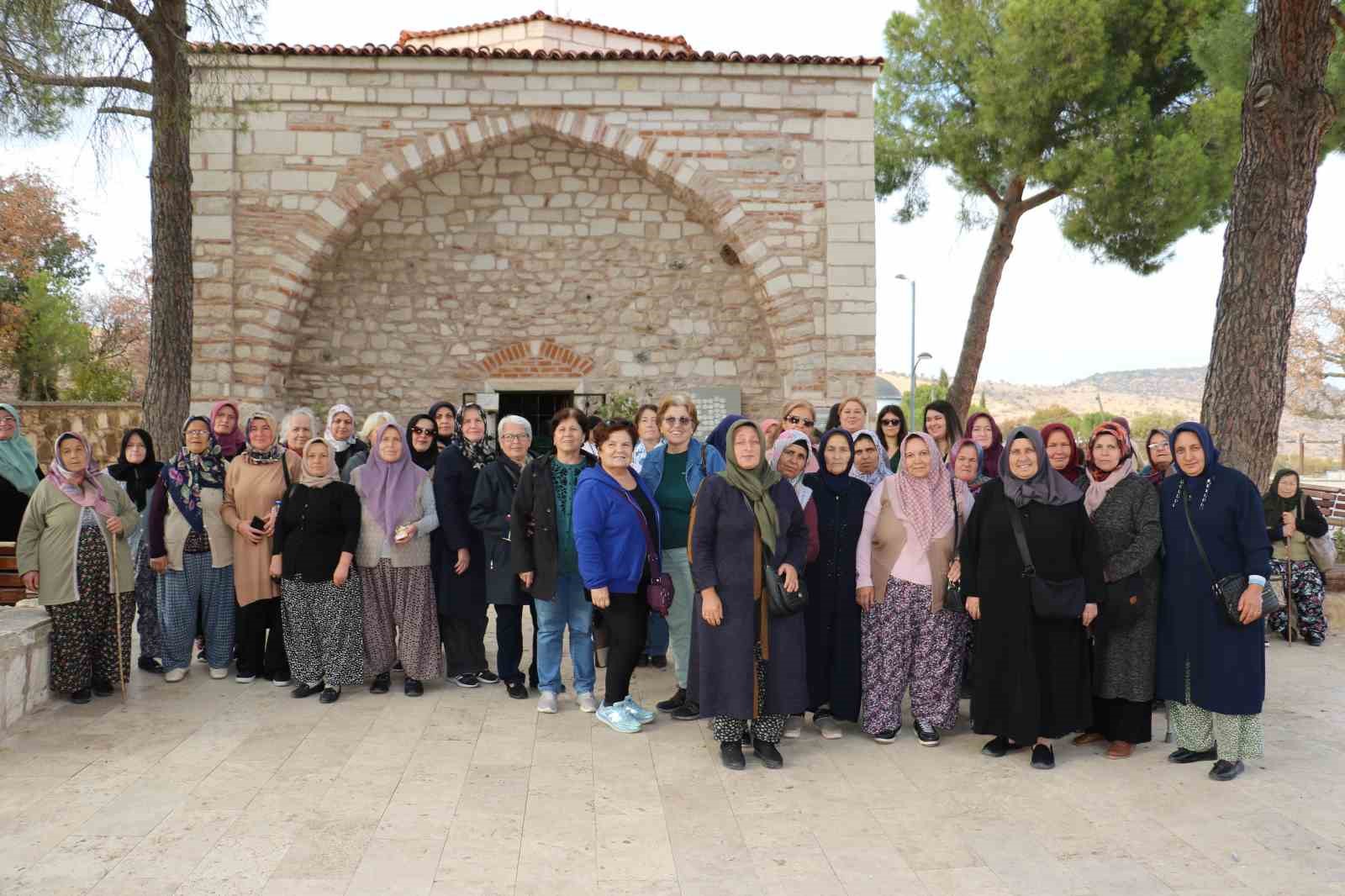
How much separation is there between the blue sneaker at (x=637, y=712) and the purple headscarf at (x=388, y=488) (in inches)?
55.8

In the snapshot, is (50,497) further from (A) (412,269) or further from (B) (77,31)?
(A) (412,269)

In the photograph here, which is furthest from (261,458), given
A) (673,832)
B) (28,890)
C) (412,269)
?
(412,269)

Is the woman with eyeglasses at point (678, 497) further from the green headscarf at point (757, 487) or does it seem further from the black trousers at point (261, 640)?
the black trousers at point (261, 640)

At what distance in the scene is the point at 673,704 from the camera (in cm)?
491

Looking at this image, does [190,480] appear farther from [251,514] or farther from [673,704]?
[673,704]

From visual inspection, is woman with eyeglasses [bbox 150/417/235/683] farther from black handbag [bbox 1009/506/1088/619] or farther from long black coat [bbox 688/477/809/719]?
black handbag [bbox 1009/506/1088/619]

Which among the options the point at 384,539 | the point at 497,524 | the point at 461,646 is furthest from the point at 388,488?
the point at 461,646

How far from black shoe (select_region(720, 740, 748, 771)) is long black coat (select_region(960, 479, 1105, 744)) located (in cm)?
99

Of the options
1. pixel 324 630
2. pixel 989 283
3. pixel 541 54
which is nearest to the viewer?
pixel 324 630

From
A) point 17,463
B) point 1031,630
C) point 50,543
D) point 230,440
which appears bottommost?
point 1031,630

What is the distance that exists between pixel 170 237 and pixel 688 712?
21.0 feet

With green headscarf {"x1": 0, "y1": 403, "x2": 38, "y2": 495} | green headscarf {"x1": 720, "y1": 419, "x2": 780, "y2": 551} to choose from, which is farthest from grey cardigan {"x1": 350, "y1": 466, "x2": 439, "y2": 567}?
green headscarf {"x1": 0, "y1": 403, "x2": 38, "y2": 495}

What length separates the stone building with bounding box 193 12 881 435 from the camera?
32.8 feet

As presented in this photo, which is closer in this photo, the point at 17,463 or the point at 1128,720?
the point at 1128,720
